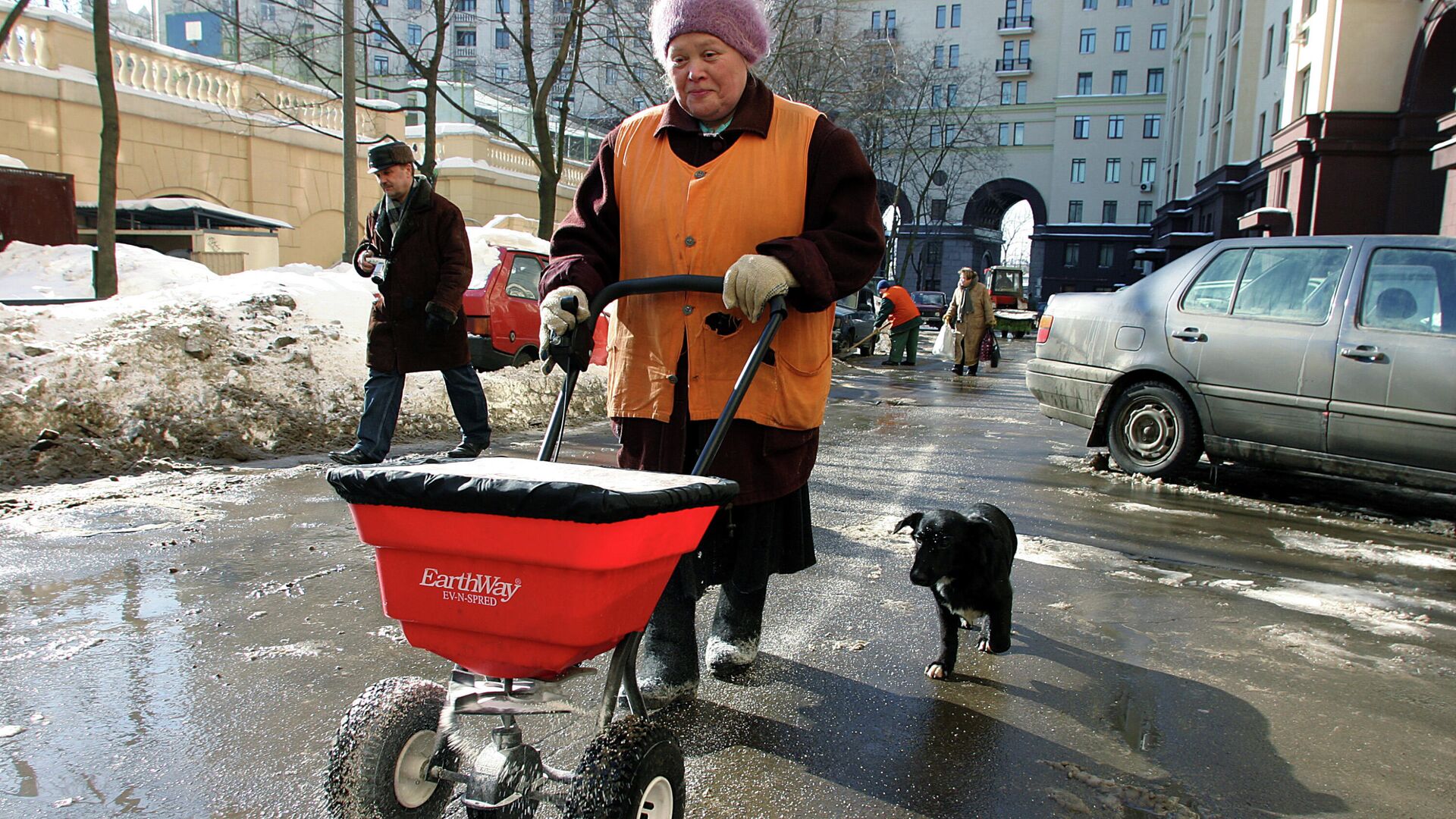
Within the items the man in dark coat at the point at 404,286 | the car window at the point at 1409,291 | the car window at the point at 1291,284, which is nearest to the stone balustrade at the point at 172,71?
the man in dark coat at the point at 404,286

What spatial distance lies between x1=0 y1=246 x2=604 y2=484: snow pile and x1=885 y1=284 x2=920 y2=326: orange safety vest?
30.3ft

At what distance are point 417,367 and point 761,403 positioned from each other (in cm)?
425

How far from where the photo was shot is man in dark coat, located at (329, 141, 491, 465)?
6.35 meters

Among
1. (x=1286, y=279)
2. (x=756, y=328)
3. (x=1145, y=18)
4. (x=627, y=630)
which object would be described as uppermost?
(x=1145, y=18)

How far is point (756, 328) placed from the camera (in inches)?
112

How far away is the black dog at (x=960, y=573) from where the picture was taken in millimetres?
3324

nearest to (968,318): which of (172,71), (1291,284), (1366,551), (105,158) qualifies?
(1291,284)

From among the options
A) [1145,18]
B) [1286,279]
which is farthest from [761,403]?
[1145,18]

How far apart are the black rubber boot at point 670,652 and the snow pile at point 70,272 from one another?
11.3 meters

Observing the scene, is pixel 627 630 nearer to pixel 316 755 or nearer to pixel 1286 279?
pixel 316 755

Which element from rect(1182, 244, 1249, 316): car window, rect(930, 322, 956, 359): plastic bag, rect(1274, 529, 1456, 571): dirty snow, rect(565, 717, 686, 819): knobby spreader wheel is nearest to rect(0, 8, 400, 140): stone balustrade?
rect(930, 322, 956, 359): plastic bag

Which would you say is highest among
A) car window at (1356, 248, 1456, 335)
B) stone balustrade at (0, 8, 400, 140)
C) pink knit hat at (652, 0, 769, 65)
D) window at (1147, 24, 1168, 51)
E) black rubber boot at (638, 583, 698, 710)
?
window at (1147, 24, 1168, 51)

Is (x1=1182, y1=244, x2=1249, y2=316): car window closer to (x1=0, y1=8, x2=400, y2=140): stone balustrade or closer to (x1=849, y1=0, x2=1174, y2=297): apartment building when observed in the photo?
(x1=0, y1=8, x2=400, y2=140): stone balustrade

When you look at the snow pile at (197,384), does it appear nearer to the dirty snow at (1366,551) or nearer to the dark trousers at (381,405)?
the dark trousers at (381,405)
